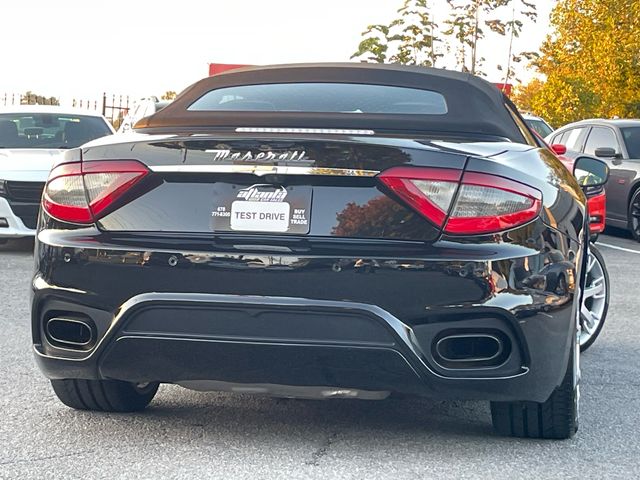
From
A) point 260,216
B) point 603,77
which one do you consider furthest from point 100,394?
point 603,77

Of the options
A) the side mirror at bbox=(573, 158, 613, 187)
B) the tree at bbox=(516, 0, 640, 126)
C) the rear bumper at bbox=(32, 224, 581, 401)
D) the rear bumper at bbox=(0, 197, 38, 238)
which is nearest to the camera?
the rear bumper at bbox=(32, 224, 581, 401)

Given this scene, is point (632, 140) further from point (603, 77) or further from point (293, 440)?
point (603, 77)

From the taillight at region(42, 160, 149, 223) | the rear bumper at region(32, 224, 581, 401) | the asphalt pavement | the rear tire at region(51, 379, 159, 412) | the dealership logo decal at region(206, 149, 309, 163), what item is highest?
the dealership logo decal at region(206, 149, 309, 163)

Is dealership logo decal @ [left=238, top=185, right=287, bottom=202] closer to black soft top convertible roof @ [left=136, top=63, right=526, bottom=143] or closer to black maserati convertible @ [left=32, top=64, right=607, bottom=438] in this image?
black maserati convertible @ [left=32, top=64, right=607, bottom=438]

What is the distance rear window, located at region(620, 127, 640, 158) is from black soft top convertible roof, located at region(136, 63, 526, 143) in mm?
11470

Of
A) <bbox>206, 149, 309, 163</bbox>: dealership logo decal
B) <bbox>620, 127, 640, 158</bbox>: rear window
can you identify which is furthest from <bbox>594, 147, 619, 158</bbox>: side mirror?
<bbox>206, 149, 309, 163</bbox>: dealership logo decal

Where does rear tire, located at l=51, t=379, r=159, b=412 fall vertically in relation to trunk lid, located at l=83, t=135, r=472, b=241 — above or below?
below

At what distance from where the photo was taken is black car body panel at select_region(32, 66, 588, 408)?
402cm

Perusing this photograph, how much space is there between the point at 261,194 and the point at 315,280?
344 mm

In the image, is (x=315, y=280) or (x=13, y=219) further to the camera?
(x=13, y=219)

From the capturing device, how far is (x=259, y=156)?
4.14m

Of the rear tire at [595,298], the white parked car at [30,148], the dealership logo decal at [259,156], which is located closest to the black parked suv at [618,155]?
the white parked car at [30,148]

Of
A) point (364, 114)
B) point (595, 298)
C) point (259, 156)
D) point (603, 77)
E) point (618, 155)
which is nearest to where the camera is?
point (259, 156)

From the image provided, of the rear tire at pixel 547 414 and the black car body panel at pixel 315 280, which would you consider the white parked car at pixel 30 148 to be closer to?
the black car body panel at pixel 315 280
